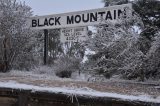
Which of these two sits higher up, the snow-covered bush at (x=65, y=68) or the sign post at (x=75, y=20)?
the sign post at (x=75, y=20)

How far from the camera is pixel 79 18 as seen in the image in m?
12.3

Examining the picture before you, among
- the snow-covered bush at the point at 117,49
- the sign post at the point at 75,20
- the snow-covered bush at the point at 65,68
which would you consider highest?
the sign post at the point at 75,20

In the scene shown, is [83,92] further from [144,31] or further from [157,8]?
[157,8]

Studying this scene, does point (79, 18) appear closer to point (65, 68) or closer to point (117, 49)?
point (65, 68)

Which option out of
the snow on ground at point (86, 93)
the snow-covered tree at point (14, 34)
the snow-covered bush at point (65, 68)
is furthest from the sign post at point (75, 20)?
the snow on ground at point (86, 93)

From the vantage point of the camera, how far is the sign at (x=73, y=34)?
12.0 metres

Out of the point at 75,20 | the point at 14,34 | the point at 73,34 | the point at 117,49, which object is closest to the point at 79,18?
the point at 75,20

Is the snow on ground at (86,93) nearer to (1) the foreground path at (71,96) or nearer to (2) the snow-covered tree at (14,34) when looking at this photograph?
(1) the foreground path at (71,96)

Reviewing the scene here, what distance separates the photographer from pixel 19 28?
40.6 ft

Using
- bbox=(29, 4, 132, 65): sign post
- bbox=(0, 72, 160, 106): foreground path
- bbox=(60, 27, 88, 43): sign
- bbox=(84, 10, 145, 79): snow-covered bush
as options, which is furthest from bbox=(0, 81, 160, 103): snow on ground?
bbox=(60, 27, 88, 43): sign

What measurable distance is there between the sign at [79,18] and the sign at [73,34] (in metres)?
0.15

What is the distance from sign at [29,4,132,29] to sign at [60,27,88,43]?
0.50 feet

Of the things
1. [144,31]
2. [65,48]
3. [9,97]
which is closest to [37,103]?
[9,97]

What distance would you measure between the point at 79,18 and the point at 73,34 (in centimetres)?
61
